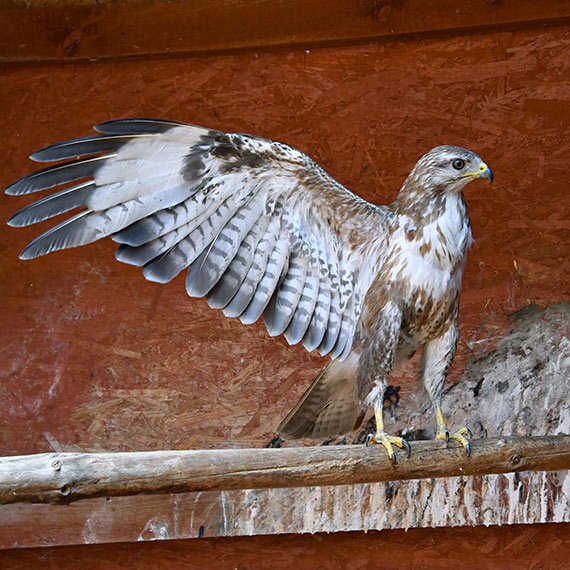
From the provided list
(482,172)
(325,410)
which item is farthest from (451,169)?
(325,410)

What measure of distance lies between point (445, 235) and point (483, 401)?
1.13 metres

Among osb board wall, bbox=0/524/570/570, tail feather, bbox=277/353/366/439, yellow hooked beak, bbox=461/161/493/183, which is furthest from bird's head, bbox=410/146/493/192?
osb board wall, bbox=0/524/570/570

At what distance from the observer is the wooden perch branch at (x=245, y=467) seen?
2.19m

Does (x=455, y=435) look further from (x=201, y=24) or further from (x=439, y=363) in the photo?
(x=201, y=24)

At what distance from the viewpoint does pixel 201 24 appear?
12.5 feet

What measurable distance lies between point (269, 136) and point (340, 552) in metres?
1.94

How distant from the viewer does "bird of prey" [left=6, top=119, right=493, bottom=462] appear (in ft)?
8.66

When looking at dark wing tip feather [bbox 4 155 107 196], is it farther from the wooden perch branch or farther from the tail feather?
the tail feather

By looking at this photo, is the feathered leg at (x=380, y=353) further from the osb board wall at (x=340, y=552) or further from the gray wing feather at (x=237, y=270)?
the osb board wall at (x=340, y=552)

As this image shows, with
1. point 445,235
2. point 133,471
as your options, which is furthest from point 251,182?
point 133,471

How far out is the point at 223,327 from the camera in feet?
12.5

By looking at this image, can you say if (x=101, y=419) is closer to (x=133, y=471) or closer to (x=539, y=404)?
(x=133, y=471)

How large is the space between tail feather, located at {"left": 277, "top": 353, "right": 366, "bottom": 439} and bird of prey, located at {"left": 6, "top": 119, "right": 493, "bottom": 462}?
4.0 inches

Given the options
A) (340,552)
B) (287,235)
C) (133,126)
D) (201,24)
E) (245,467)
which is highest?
(201,24)
